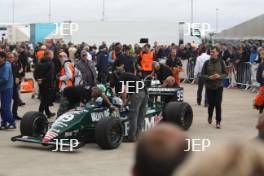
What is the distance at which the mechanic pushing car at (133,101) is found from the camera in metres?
9.27

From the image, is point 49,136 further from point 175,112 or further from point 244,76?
point 244,76

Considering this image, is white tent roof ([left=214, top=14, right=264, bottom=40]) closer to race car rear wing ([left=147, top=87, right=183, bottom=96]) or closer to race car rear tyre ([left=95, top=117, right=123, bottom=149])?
race car rear wing ([left=147, top=87, right=183, bottom=96])

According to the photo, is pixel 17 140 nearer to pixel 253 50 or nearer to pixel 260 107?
pixel 260 107

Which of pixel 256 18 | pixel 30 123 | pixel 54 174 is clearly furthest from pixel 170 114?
pixel 256 18

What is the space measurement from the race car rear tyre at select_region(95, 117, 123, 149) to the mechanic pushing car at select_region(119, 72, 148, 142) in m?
0.63

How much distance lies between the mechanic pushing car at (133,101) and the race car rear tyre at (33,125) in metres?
1.47

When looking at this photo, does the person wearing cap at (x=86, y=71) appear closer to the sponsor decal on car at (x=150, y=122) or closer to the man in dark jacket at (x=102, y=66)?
the sponsor decal on car at (x=150, y=122)

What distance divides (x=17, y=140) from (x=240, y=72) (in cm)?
1256

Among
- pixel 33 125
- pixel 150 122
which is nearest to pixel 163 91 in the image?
pixel 150 122

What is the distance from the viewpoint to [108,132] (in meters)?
8.33

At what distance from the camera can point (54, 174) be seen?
7027 millimetres

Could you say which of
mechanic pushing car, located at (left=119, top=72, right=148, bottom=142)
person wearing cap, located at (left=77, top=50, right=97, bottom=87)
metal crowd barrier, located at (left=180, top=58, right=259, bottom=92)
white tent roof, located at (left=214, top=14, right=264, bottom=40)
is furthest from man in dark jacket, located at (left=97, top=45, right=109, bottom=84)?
white tent roof, located at (left=214, top=14, right=264, bottom=40)

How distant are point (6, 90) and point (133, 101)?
2.78 meters

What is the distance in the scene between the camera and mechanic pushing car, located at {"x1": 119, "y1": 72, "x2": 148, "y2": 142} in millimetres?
9273
